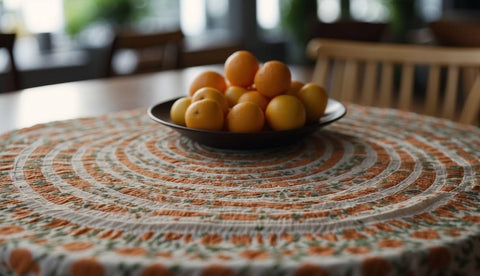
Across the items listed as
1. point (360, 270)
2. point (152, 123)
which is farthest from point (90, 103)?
point (360, 270)

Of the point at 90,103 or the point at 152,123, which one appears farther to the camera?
the point at 90,103

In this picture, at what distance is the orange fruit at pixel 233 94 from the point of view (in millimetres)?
1074


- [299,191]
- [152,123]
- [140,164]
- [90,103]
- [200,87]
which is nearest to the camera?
[299,191]

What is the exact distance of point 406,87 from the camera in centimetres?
162

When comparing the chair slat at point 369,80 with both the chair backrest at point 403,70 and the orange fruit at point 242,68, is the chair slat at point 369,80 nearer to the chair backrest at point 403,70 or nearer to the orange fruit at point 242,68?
the chair backrest at point 403,70

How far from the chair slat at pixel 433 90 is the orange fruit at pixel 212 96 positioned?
805 millimetres

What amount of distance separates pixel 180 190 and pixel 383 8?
6.05 meters

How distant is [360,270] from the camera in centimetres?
58

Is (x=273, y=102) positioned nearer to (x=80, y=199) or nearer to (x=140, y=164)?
(x=140, y=164)

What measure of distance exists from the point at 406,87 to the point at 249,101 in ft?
2.55

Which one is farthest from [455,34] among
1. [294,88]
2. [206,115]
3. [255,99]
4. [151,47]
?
[206,115]

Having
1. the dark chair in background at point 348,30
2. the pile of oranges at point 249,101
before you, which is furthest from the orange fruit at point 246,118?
the dark chair in background at point 348,30

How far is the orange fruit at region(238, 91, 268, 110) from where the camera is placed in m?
1.04

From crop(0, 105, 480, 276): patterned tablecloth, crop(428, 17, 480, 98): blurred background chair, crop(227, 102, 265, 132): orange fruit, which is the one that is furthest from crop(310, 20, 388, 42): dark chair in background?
crop(227, 102, 265, 132): orange fruit
